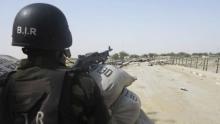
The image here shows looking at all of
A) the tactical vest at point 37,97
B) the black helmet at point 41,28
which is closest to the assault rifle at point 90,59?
the black helmet at point 41,28

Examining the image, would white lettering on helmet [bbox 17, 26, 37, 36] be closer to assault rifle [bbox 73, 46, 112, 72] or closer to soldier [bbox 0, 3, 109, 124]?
soldier [bbox 0, 3, 109, 124]

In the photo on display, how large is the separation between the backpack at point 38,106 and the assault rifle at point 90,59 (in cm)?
143

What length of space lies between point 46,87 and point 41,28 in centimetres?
32

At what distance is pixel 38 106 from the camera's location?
2.05 metres

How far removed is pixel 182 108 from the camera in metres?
11.2

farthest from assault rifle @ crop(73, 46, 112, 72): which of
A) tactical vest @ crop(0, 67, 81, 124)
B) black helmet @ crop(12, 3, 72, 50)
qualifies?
tactical vest @ crop(0, 67, 81, 124)

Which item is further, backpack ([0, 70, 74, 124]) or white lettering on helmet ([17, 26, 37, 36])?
white lettering on helmet ([17, 26, 37, 36])

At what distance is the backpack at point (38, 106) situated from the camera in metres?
2.02

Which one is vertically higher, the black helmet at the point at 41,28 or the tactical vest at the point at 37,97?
the black helmet at the point at 41,28

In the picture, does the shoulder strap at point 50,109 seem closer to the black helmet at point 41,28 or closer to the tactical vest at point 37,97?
the tactical vest at point 37,97

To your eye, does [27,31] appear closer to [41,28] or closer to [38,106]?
[41,28]

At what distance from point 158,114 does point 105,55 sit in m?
6.38

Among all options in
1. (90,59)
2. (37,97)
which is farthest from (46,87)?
(90,59)

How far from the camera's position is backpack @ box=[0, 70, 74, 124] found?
2020 mm
